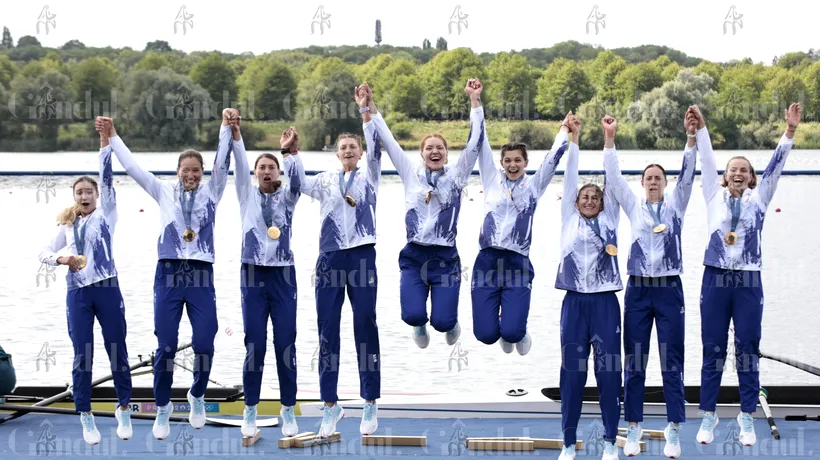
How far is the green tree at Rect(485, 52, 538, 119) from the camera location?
53312 mm

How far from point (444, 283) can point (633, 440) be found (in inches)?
68.9

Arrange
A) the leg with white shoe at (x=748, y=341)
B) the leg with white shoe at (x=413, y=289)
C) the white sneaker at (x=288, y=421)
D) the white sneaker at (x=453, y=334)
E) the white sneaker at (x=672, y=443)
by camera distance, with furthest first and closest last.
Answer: the white sneaker at (x=453, y=334)
the white sneaker at (x=288, y=421)
the leg with white shoe at (x=413, y=289)
the leg with white shoe at (x=748, y=341)
the white sneaker at (x=672, y=443)

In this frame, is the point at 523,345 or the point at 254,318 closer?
the point at 254,318

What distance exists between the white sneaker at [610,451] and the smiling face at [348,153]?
267 cm

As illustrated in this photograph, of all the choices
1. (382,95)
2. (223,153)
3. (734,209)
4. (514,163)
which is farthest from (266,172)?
(382,95)

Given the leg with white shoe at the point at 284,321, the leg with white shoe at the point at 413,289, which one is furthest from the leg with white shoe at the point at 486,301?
the leg with white shoe at the point at 284,321

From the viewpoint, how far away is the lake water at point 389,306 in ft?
59.4

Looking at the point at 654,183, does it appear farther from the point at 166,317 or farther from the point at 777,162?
the point at 166,317

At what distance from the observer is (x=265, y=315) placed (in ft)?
29.8

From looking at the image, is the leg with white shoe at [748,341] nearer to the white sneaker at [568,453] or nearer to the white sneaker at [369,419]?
the white sneaker at [568,453]

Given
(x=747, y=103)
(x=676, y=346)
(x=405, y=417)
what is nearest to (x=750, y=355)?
(x=676, y=346)

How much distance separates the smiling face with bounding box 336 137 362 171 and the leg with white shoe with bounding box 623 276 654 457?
85.4 inches

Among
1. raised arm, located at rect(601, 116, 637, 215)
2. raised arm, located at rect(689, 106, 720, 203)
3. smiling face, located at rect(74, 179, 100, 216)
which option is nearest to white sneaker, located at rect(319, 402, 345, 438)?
smiling face, located at rect(74, 179, 100, 216)

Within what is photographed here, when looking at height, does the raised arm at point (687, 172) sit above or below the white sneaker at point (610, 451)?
above
